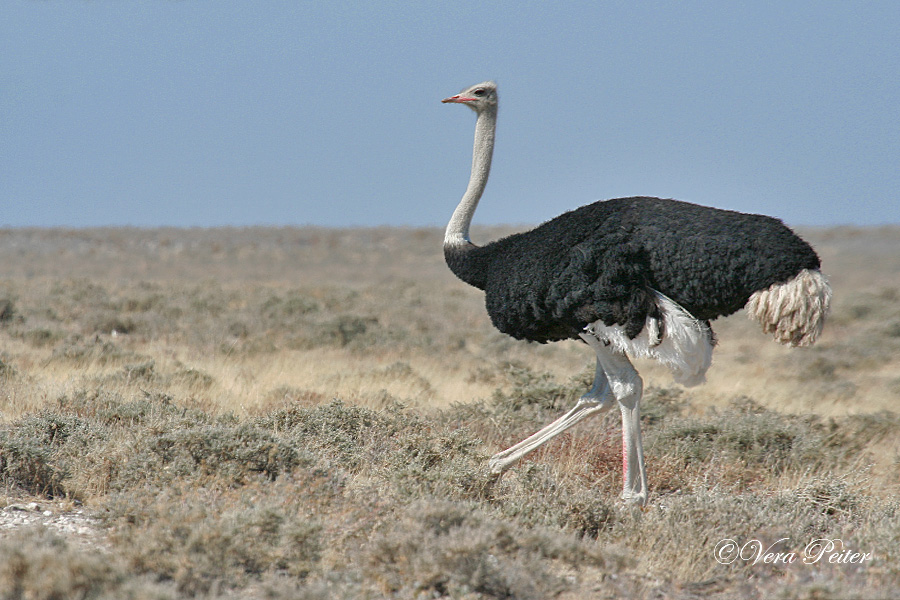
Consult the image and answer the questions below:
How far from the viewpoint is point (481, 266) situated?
5707 millimetres

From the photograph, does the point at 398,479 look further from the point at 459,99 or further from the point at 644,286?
the point at 459,99

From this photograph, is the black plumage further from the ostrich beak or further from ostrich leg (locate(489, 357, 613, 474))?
the ostrich beak

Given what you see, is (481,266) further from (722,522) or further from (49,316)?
(49,316)

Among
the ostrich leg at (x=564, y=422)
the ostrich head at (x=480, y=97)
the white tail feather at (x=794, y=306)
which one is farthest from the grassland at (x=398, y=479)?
the ostrich head at (x=480, y=97)

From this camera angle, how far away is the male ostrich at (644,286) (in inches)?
186

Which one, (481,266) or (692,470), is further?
(692,470)

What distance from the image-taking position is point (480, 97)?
627cm

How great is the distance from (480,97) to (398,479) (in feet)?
9.09

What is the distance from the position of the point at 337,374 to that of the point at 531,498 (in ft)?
15.6

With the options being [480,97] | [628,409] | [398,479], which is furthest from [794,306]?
[480,97]

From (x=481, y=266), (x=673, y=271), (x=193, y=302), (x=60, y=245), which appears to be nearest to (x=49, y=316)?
(x=193, y=302)

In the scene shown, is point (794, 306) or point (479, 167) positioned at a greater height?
point (479, 167)

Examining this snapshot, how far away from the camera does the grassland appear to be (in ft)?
12.5

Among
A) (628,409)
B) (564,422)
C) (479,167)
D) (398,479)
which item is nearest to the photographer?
(398,479)
